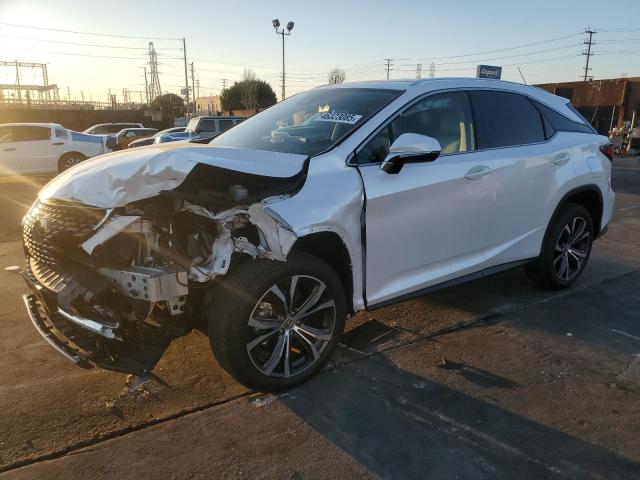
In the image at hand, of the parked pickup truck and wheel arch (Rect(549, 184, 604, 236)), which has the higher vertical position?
the parked pickup truck

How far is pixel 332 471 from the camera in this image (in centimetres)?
245

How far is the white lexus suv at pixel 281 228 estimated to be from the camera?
274 cm

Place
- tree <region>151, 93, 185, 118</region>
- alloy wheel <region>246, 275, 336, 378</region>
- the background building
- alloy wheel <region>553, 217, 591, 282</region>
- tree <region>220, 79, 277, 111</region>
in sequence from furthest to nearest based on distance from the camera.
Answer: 1. tree <region>151, 93, 185, 118</region>
2. tree <region>220, 79, 277, 111</region>
3. the background building
4. alloy wheel <region>553, 217, 591, 282</region>
5. alloy wheel <region>246, 275, 336, 378</region>

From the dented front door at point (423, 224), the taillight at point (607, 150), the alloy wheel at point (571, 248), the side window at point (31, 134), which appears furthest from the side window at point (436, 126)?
the side window at point (31, 134)

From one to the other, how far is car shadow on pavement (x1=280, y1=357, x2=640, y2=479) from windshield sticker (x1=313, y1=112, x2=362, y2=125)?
5.55ft

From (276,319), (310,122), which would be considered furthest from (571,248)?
(276,319)

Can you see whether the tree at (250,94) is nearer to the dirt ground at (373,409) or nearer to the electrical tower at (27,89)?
the electrical tower at (27,89)

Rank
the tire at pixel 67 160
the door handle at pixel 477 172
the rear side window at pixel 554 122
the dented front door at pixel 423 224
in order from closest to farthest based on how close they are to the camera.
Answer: the dented front door at pixel 423 224, the door handle at pixel 477 172, the rear side window at pixel 554 122, the tire at pixel 67 160

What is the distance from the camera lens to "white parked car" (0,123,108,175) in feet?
45.6

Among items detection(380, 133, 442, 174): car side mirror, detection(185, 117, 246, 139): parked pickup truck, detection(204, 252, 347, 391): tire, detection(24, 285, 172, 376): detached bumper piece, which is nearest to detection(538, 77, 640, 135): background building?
detection(185, 117, 246, 139): parked pickup truck

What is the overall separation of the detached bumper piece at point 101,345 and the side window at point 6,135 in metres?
13.3

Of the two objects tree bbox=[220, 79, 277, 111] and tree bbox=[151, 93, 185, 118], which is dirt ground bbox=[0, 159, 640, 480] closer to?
tree bbox=[220, 79, 277, 111]

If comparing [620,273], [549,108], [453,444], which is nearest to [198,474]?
[453,444]

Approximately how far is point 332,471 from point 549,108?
3.75 meters
